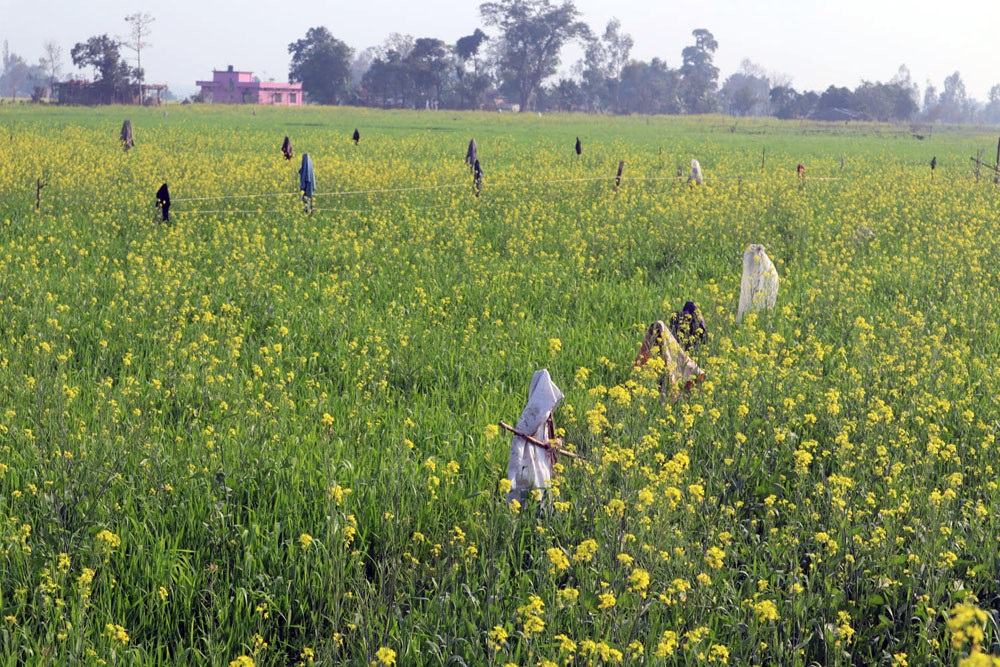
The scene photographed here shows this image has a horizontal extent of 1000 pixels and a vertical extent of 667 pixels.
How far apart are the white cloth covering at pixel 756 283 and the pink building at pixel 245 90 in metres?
94.6

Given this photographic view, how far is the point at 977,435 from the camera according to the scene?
5945 millimetres

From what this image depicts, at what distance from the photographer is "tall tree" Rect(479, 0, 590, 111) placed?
11206 cm

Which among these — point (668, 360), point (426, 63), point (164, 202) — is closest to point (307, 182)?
point (164, 202)

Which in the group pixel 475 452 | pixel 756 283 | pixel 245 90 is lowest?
pixel 475 452

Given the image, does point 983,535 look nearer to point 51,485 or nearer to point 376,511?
point 376,511

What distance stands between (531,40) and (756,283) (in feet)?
361

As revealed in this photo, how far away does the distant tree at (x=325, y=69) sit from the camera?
90125mm

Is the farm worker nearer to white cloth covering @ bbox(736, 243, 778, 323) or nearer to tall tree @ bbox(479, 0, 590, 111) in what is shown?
white cloth covering @ bbox(736, 243, 778, 323)

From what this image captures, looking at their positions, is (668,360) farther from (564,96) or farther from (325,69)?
(564,96)

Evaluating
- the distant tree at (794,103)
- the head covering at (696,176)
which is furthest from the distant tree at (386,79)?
the head covering at (696,176)

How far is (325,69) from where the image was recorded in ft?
297

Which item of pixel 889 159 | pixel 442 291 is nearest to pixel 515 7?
pixel 889 159

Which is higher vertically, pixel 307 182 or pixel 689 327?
pixel 307 182

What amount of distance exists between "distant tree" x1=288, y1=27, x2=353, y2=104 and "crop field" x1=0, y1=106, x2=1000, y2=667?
8113 centimetres
